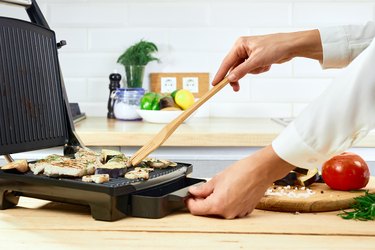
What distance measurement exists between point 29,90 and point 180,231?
582 mm

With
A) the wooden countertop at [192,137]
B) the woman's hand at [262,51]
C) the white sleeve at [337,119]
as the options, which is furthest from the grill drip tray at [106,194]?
the wooden countertop at [192,137]

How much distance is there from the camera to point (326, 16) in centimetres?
316

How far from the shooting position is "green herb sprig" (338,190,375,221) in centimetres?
127

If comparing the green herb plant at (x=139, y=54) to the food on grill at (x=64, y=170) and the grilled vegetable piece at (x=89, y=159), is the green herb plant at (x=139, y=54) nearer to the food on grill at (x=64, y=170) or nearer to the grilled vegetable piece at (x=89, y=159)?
the grilled vegetable piece at (x=89, y=159)

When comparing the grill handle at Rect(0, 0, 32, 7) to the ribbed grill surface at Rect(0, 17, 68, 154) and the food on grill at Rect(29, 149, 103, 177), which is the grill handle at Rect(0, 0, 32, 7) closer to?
the ribbed grill surface at Rect(0, 17, 68, 154)

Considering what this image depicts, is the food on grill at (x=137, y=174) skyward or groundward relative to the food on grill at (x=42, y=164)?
groundward

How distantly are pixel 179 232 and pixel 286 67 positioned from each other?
6.98ft

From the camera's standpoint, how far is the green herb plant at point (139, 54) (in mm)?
3059

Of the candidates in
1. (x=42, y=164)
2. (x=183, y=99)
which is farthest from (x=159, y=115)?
(x=42, y=164)

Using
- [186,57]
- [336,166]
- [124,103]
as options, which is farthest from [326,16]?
[336,166]

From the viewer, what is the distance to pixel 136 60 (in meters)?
3.08

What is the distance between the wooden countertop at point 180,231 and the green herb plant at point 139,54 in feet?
5.96

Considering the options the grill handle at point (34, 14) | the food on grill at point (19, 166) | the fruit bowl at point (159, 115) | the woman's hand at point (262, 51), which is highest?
the grill handle at point (34, 14)

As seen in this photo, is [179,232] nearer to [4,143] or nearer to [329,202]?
[329,202]
